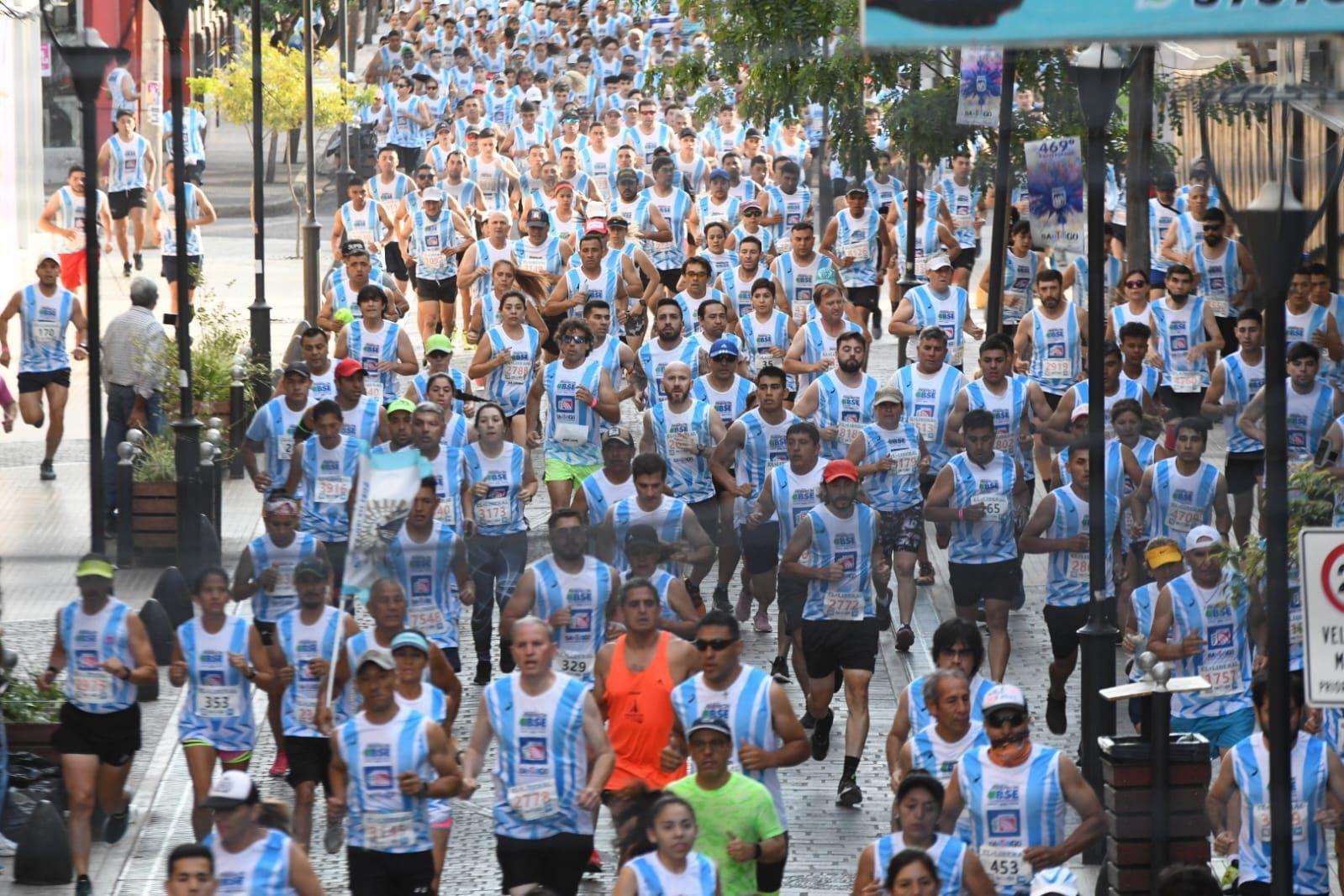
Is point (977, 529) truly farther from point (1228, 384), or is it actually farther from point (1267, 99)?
point (1267, 99)

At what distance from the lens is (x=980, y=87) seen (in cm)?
1562

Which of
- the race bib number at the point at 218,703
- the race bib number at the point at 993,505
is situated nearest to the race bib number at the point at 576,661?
the race bib number at the point at 218,703

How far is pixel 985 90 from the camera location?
1562 cm

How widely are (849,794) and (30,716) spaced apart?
356 cm

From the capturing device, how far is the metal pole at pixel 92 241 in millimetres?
12383

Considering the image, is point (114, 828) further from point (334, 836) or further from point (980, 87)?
point (980, 87)

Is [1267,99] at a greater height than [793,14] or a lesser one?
lesser

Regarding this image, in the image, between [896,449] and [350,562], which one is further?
[896,449]

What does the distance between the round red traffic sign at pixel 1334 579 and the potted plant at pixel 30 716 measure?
Result: 533cm

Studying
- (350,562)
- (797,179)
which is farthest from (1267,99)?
(797,179)

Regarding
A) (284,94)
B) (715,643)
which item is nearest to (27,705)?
(715,643)

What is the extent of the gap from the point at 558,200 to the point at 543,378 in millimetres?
6406

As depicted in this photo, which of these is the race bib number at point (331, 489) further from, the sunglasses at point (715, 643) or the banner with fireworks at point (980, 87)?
the banner with fireworks at point (980, 87)

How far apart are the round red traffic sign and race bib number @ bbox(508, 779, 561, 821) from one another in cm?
279
